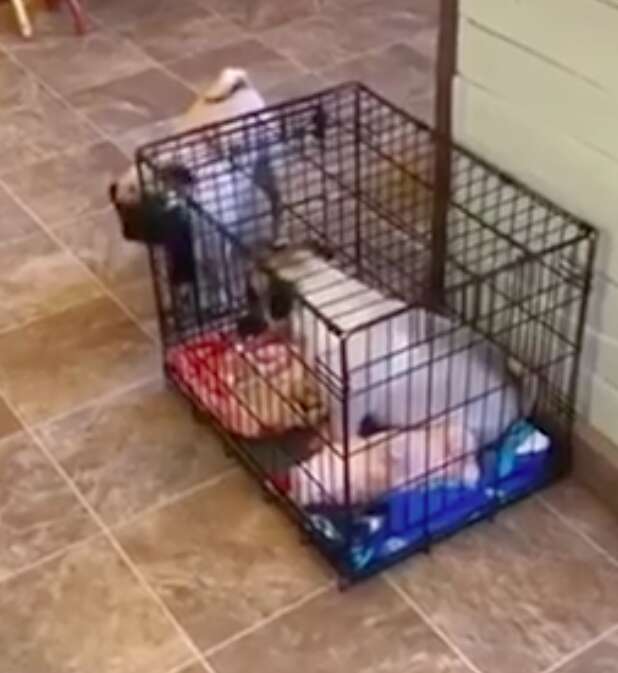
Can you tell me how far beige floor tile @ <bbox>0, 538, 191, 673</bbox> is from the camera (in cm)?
177

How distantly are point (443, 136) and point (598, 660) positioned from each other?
2.65 feet

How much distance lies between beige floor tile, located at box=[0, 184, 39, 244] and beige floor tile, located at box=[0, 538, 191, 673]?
0.92 meters

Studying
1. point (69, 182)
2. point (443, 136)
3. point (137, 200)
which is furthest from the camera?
point (69, 182)

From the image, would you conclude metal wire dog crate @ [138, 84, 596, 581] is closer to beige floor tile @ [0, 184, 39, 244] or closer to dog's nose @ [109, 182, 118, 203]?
dog's nose @ [109, 182, 118, 203]

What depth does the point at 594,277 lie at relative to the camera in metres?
1.87

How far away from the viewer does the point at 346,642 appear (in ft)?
5.84

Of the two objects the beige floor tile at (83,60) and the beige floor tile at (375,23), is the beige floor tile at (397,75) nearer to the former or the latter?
the beige floor tile at (375,23)

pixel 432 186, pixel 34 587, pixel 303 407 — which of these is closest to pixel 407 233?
pixel 432 186

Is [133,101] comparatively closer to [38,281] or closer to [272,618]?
[38,281]

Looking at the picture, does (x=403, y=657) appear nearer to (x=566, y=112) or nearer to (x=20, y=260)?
(x=566, y=112)

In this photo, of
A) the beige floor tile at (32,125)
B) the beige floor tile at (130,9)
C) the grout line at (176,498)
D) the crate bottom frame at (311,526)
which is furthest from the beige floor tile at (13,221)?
the beige floor tile at (130,9)

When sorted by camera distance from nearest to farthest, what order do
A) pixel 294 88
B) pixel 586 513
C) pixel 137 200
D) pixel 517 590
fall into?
pixel 517 590, pixel 586 513, pixel 137 200, pixel 294 88

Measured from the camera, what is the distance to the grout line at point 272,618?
5.83 ft

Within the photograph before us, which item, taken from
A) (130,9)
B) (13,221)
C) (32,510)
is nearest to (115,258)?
(13,221)
